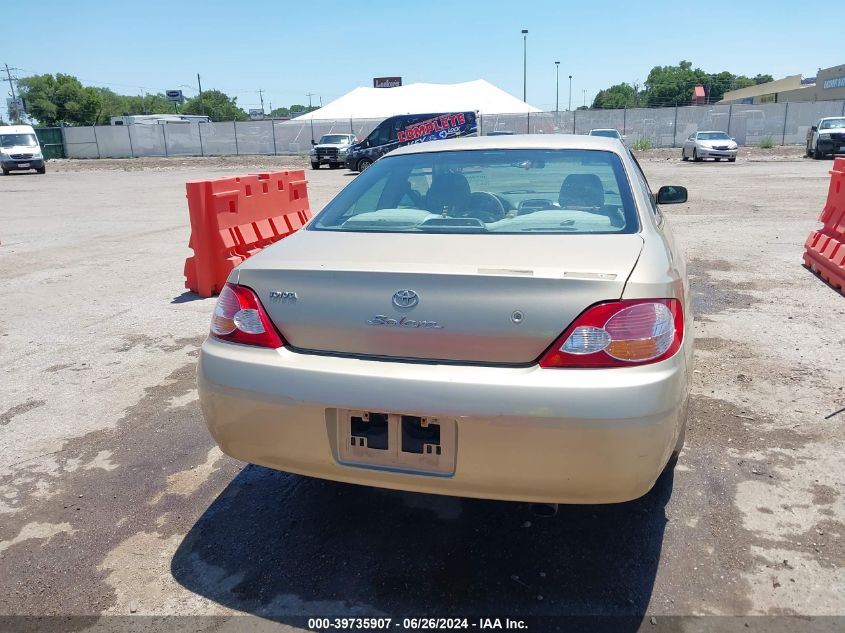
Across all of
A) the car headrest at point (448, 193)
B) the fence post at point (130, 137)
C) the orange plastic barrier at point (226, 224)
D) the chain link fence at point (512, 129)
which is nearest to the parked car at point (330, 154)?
the chain link fence at point (512, 129)

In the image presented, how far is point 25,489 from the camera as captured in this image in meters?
3.33

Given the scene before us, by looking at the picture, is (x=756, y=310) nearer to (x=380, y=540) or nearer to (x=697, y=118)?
(x=380, y=540)

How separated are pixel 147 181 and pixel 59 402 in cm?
2538

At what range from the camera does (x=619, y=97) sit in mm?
130125

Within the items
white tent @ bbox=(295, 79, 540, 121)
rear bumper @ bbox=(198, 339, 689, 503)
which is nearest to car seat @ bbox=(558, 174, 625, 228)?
rear bumper @ bbox=(198, 339, 689, 503)

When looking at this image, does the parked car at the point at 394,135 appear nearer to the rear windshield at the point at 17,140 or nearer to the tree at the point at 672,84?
the rear windshield at the point at 17,140

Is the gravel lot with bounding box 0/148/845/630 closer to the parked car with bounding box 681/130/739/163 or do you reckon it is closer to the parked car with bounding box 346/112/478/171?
the parked car with bounding box 346/112/478/171

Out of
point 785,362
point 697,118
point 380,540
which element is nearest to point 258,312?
point 380,540

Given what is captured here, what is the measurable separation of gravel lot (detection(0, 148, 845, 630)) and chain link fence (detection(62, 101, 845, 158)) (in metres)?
39.8

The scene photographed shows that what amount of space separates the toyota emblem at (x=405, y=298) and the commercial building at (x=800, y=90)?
60.4 metres

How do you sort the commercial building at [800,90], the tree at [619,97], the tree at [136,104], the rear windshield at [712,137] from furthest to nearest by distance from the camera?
the tree at [619,97] < the tree at [136,104] < the commercial building at [800,90] < the rear windshield at [712,137]

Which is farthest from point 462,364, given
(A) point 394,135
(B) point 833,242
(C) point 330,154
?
(C) point 330,154

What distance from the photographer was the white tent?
5184cm

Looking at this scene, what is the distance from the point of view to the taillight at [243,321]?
255 centimetres
